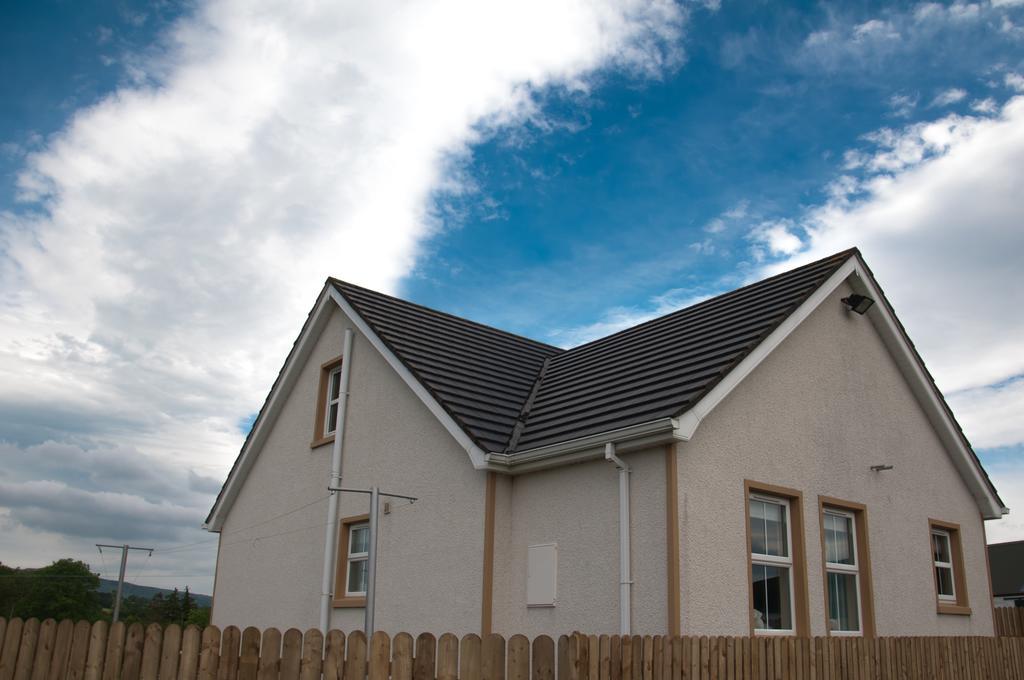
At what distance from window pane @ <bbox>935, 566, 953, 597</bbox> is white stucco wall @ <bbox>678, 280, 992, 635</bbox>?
38 centimetres

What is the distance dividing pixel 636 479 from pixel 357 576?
584 cm

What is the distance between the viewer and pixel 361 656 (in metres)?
6.06

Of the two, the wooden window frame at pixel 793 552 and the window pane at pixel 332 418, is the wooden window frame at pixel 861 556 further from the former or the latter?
the window pane at pixel 332 418

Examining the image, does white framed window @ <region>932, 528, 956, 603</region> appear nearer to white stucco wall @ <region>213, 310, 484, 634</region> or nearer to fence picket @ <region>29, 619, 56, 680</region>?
white stucco wall @ <region>213, 310, 484, 634</region>

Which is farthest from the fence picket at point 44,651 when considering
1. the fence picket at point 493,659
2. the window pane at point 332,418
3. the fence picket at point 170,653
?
the window pane at point 332,418

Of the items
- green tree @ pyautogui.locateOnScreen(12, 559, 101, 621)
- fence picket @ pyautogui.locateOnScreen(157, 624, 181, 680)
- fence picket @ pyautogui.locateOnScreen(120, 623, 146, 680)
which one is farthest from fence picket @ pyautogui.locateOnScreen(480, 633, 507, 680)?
Answer: green tree @ pyautogui.locateOnScreen(12, 559, 101, 621)

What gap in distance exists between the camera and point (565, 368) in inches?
594

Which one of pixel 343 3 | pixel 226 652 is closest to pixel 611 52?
pixel 343 3

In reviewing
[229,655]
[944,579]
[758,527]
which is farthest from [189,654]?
[944,579]

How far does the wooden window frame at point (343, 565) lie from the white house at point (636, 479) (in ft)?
0.15

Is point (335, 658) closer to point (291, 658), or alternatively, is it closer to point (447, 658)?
point (291, 658)

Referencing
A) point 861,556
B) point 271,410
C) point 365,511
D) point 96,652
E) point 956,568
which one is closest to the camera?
point 96,652

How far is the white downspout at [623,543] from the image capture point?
9.23 metres

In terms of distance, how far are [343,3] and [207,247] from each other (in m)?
5.86
